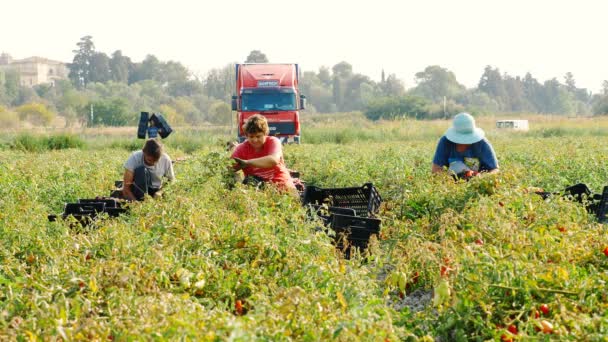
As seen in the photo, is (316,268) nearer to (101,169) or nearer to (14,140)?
(101,169)

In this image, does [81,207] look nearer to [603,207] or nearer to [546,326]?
[603,207]

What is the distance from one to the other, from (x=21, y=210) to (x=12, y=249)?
2.42m

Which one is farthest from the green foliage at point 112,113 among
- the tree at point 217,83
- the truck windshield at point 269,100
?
the truck windshield at point 269,100

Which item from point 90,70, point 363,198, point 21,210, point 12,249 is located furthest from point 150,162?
point 90,70

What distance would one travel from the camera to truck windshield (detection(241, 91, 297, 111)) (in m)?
27.0

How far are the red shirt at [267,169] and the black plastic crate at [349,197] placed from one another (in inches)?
9.0

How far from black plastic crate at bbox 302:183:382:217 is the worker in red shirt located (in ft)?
0.71

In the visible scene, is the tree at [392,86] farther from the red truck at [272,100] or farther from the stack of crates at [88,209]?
the stack of crates at [88,209]

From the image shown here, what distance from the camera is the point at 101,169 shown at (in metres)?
14.4

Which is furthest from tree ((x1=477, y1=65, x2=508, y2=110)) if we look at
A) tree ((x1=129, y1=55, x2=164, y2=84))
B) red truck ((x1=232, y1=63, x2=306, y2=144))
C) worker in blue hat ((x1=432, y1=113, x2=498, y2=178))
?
worker in blue hat ((x1=432, y1=113, x2=498, y2=178))

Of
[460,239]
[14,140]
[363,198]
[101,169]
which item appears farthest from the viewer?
[14,140]

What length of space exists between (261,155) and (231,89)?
88855 mm

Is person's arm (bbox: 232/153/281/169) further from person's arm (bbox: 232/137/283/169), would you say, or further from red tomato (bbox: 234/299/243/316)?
red tomato (bbox: 234/299/243/316)

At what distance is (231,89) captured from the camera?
96562 millimetres
